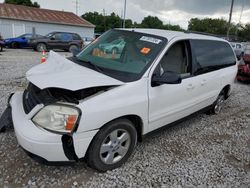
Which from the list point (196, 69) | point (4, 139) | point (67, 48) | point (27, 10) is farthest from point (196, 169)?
point (27, 10)

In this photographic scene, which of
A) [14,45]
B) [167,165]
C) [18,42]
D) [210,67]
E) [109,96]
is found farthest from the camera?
[14,45]

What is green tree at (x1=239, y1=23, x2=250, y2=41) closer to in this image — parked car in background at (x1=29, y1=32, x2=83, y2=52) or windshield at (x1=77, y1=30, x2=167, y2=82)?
parked car in background at (x1=29, y1=32, x2=83, y2=52)

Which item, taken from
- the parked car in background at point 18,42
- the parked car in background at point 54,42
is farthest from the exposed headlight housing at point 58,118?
the parked car in background at point 18,42

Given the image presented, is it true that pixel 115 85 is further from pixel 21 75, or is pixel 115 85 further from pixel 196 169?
pixel 21 75

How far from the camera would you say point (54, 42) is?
17.6 meters

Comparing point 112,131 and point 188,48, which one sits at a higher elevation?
point 188,48

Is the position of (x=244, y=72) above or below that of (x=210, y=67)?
below

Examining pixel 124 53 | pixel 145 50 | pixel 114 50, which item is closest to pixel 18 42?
pixel 114 50

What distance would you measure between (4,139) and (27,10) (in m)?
27.5

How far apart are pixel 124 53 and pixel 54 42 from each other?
1553 cm

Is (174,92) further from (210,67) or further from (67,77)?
(67,77)

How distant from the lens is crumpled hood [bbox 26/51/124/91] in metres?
2.48

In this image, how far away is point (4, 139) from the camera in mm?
3463

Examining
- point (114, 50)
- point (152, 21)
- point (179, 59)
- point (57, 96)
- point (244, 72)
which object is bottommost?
point (244, 72)
